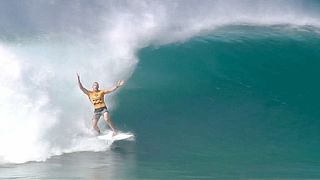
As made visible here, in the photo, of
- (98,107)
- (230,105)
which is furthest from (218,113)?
(98,107)

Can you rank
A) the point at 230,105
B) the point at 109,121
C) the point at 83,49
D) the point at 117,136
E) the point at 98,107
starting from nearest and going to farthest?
the point at 117,136
the point at 109,121
the point at 98,107
the point at 230,105
the point at 83,49

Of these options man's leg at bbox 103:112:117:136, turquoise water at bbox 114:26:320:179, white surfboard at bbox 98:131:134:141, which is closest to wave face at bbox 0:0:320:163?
turquoise water at bbox 114:26:320:179

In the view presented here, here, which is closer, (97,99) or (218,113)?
(97,99)

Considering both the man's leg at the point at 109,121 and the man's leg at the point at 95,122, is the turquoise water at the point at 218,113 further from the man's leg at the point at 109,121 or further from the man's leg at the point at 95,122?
the man's leg at the point at 95,122

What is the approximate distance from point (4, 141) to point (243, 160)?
145 inches

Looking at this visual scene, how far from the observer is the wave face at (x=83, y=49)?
11992 millimetres

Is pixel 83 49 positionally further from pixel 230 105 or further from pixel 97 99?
pixel 230 105

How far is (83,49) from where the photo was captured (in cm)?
1500

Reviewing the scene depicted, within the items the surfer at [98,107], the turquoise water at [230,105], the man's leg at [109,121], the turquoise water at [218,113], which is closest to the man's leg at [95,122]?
the surfer at [98,107]

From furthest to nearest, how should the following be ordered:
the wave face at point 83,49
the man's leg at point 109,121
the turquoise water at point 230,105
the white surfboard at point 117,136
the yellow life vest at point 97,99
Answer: the yellow life vest at point 97,99 < the man's leg at point 109,121 < the white surfboard at point 117,136 < the wave face at point 83,49 < the turquoise water at point 230,105

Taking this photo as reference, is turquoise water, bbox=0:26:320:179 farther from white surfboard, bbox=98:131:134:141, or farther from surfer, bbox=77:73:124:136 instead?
surfer, bbox=77:73:124:136

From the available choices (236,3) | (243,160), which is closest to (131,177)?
(243,160)

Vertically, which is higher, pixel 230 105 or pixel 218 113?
pixel 230 105

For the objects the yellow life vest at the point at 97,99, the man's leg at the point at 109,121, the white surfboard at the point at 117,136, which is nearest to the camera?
the white surfboard at the point at 117,136
